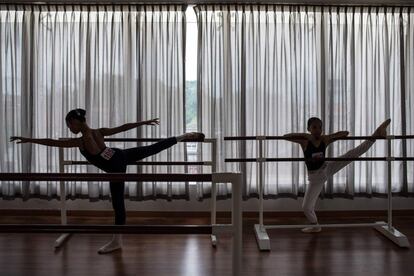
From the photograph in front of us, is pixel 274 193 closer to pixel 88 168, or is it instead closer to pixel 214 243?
pixel 214 243

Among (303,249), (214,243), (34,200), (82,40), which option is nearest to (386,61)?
(303,249)

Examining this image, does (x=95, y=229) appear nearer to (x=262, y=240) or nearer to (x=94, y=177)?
(x=94, y=177)

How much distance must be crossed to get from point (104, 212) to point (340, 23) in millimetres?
3614

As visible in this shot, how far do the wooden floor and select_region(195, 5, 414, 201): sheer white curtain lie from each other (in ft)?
3.18

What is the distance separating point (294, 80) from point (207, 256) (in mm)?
2404

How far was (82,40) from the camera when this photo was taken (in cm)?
510

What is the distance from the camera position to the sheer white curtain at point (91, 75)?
5074 millimetres

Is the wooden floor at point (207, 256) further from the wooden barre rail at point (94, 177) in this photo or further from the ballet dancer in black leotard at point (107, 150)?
the wooden barre rail at point (94, 177)

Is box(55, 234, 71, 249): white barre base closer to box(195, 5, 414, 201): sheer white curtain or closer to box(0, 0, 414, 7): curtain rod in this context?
box(195, 5, 414, 201): sheer white curtain

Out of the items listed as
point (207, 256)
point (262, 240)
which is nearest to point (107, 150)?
point (207, 256)

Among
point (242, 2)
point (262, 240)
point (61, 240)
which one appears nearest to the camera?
point (262, 240)

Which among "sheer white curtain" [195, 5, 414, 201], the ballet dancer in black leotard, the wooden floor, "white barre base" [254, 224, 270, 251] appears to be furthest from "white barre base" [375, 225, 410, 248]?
the ballet dancer in black leotard

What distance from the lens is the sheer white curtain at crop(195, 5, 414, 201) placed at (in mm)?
5055

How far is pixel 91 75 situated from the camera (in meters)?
5.10
